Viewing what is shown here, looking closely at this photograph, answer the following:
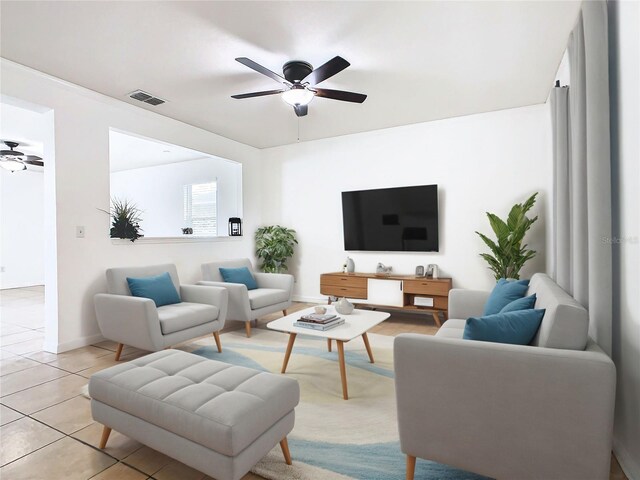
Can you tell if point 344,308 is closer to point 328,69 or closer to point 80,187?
point 328,69

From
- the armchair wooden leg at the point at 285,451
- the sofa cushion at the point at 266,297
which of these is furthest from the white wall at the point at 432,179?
the armchair wooden leg at the point at 285,451

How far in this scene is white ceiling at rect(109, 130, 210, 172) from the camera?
6.06m

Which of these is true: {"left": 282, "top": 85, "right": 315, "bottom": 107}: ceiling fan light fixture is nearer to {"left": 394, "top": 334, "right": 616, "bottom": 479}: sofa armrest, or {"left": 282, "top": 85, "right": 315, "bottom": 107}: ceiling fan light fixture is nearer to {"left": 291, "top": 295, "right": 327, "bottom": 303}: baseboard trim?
{"left": 394, "top": 334, "right": 616, "bottom": 479}: sofa armrest

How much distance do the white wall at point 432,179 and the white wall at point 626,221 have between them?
7.31ft

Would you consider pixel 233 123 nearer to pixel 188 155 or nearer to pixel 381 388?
pixel 188 155

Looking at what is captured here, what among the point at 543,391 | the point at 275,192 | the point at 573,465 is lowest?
the point at 573,465

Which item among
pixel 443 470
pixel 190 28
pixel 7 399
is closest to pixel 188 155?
pixel 190 28

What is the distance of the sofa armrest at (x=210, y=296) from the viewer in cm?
362

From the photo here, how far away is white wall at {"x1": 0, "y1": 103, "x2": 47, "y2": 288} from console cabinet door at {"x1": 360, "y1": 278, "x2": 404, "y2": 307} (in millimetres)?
7662

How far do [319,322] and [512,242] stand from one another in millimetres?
2577

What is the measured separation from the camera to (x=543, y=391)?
1341mm

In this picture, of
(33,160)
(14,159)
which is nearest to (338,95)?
(14,159)

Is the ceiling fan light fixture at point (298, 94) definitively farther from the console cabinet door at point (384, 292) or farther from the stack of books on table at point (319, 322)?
the console cabinet door at point (384, 292)

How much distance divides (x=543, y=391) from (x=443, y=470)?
2.24 ft
